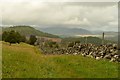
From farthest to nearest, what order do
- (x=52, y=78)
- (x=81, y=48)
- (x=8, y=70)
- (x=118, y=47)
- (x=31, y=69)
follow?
1. (x=81, y=48)
2. (x=118, y=47)
3. (x=31, y=69)
4. (x=8, y=70)
5. (x=52, y=78)

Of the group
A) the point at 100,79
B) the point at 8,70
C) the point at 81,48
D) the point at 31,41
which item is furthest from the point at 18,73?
the point at 31,41

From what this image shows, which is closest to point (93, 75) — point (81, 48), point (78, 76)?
point (78, 76)

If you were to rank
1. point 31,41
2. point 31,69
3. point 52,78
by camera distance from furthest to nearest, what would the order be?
point 31,41 → point 31,69 → point 52,78

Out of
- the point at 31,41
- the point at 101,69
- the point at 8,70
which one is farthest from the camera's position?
the point at 31,41

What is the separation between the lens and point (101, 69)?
79.3ft

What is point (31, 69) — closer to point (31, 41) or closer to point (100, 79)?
point (100, 79)

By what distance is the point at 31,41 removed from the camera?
134m

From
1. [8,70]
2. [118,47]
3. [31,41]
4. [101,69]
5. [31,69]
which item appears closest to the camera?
[8,70]

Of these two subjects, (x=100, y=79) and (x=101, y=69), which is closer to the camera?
(x=100, y=79)

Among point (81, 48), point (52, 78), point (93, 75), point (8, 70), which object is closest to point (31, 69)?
point (8, 70)

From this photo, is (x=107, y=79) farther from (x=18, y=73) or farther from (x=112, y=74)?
(x=18, y=73)

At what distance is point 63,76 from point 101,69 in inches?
221

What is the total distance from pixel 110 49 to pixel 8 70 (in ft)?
68.9

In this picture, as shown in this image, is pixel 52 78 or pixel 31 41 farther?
pixel 31 41
